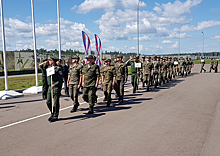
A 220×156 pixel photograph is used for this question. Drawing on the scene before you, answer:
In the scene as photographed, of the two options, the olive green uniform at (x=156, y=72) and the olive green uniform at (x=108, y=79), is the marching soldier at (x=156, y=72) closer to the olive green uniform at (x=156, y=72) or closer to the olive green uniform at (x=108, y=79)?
the olive green uniform at (x=156, y=72)

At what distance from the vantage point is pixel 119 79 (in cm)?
935

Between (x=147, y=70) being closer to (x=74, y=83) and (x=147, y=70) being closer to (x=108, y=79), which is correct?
(x=108, y=79)

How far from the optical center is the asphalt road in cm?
421

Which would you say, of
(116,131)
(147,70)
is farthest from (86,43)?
(116,131)

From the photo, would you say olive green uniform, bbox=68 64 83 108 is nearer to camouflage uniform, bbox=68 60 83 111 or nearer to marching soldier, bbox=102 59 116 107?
camouflage uniform, bbox=68 60 83 111

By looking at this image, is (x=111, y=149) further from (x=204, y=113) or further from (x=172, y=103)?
(x=172, y=103)

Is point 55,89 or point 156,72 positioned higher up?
point 156,72

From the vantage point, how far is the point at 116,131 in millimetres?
5293

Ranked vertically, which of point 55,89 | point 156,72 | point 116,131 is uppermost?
point 156,72

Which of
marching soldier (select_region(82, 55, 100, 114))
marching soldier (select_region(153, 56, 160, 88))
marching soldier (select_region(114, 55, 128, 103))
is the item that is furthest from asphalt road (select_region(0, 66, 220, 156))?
marching soldier (select_region(153, 56, 160, 88))

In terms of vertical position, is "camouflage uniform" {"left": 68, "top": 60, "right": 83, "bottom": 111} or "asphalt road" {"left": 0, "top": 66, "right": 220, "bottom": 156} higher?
"camouflage uniform" {"left": 68, "top": 60, "right": 83, "bottom": 111}

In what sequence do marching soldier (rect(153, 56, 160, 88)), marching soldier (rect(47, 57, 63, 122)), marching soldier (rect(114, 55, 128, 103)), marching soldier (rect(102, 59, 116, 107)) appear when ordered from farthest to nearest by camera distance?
marching soldier (rect(153, 56, 160, 88)), marching soldier (rect(114, 55, 128, 103)), marching soldier (rect(102, 59, 116, 107)), marching soldier (rect(47, 57, 63, 122))

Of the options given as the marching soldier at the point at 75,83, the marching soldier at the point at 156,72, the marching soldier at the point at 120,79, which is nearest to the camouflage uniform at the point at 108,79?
the marching soldier at the point at 120,79

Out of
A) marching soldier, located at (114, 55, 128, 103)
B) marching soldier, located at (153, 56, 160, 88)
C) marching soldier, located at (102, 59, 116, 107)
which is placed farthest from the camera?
marching soldier, located at (153, 56, 160, 88)
